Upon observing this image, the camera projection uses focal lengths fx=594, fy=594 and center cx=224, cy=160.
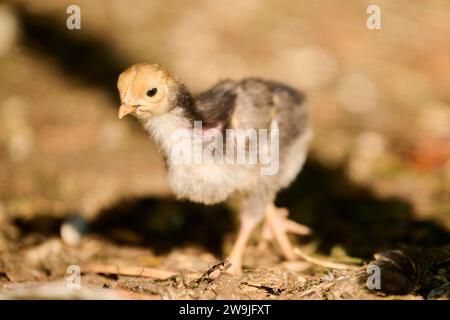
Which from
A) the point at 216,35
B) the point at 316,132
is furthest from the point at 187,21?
the point at 316,132

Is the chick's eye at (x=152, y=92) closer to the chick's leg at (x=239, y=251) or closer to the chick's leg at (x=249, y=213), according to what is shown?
the chick's leg at (x=249, y=213)

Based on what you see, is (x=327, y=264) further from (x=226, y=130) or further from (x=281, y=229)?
(x=226, y=130)

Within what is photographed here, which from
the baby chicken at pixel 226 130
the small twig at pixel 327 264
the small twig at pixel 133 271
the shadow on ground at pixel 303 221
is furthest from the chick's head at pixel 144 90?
the shadow on ground at pixel 303 221

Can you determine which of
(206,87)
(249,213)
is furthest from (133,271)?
(206,87)

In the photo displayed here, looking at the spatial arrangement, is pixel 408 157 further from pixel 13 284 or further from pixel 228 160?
pixel 13 284

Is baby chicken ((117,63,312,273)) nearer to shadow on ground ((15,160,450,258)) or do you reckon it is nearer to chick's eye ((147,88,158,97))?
chick's eye ((147,88,158,97))
